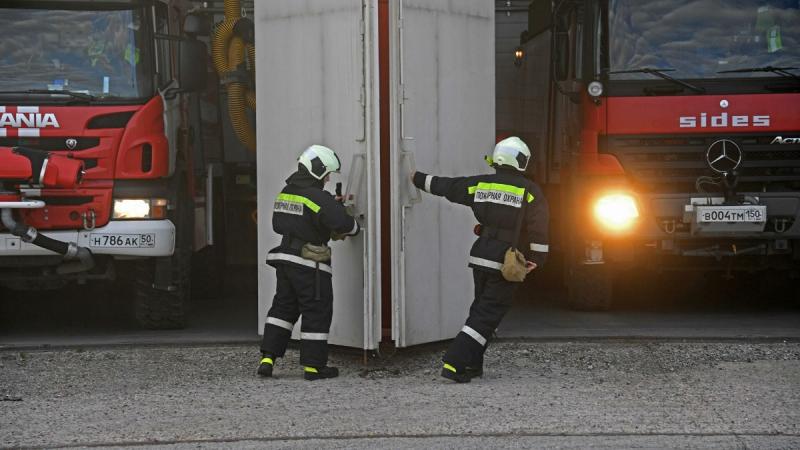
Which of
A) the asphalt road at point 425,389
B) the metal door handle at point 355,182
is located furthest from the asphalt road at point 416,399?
the metal door handle at point 355,182

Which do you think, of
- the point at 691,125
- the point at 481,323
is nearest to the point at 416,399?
the point at 481,323

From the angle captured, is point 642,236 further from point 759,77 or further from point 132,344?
point 132,344

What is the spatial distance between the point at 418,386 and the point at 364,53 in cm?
228

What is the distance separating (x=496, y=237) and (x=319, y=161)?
4.09ft

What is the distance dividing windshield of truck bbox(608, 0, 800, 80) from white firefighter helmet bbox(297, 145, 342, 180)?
3.14 meters

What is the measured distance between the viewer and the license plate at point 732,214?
424 inches

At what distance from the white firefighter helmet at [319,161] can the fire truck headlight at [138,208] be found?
194 cm

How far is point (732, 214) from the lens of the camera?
35.4ft

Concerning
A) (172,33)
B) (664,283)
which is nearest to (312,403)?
(172,33)

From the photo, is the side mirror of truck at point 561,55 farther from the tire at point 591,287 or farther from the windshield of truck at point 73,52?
the windshield of truck at point 73,52

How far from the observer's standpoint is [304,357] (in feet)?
28.5

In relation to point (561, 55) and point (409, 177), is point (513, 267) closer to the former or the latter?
point (409, 177)

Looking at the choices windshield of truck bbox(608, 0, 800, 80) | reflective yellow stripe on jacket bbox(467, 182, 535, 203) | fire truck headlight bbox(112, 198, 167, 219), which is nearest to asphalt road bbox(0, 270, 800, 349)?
fire truck headlight bbox(112, 198, 167, 219)

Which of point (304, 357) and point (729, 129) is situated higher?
point (729, 129)
